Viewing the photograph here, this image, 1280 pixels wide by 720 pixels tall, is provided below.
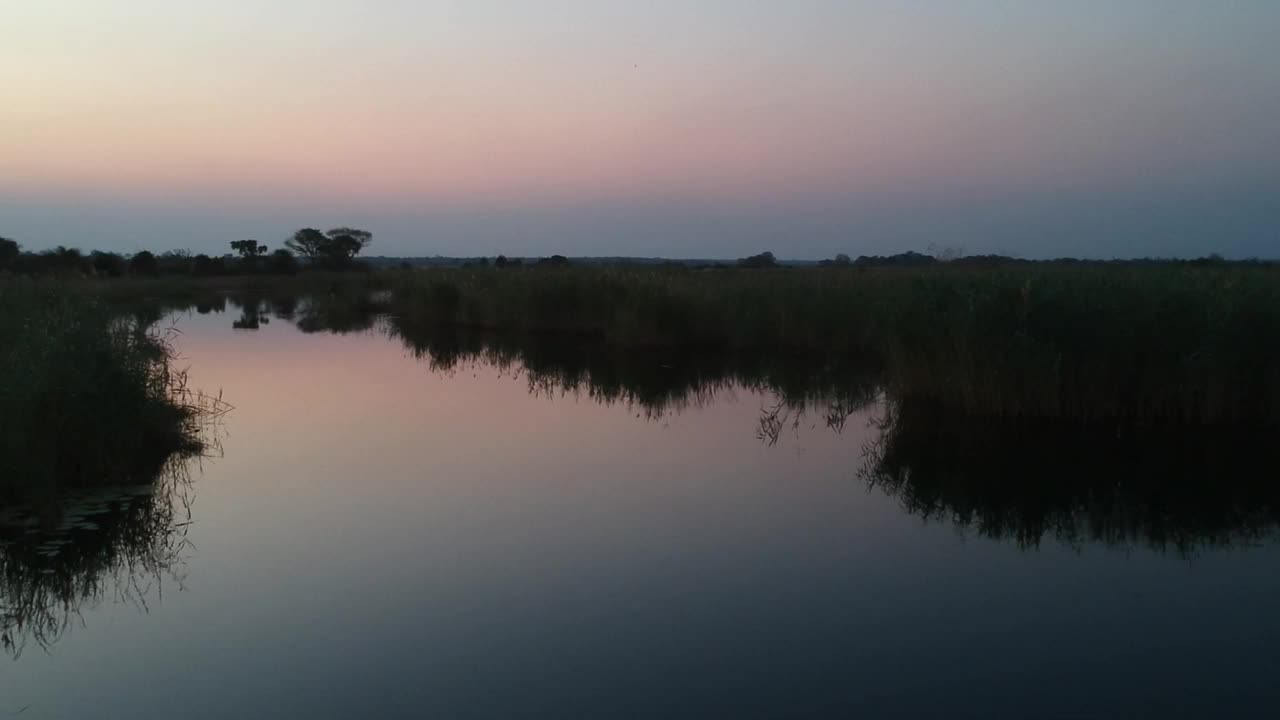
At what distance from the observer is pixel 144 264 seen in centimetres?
4344

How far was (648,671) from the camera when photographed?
4.10 m

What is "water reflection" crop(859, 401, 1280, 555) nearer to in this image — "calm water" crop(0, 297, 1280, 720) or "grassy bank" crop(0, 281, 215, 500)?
"calm water" crop(0, 297, 1280, 720)

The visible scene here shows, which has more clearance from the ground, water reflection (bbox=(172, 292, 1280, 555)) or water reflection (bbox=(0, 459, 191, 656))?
water reflection (bbox=(172, 292, 1280, 555))

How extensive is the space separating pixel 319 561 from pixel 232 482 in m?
2.36

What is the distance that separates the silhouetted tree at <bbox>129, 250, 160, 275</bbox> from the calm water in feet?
130

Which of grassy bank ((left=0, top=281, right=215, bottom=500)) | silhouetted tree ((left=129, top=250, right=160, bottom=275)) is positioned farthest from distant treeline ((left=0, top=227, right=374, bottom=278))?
grassy bank ((left=0, top=281, right=215, bottom=500))

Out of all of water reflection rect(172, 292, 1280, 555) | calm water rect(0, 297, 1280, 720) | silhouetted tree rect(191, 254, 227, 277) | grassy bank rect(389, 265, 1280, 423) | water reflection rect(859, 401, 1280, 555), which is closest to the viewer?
calm water rect(0, 297, 1280, 720)

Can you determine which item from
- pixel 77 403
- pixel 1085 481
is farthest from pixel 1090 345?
pixel 77 403

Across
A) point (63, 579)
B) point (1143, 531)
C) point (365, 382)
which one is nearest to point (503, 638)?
point (63, 579)

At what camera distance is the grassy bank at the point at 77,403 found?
6047 millimetres

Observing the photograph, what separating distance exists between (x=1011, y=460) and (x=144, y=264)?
45.5 m

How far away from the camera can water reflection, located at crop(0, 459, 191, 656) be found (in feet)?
15.3

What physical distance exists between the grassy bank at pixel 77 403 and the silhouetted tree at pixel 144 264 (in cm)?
3834

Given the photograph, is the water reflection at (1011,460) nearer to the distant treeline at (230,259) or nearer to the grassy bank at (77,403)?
the grassy bank at (77,403)
